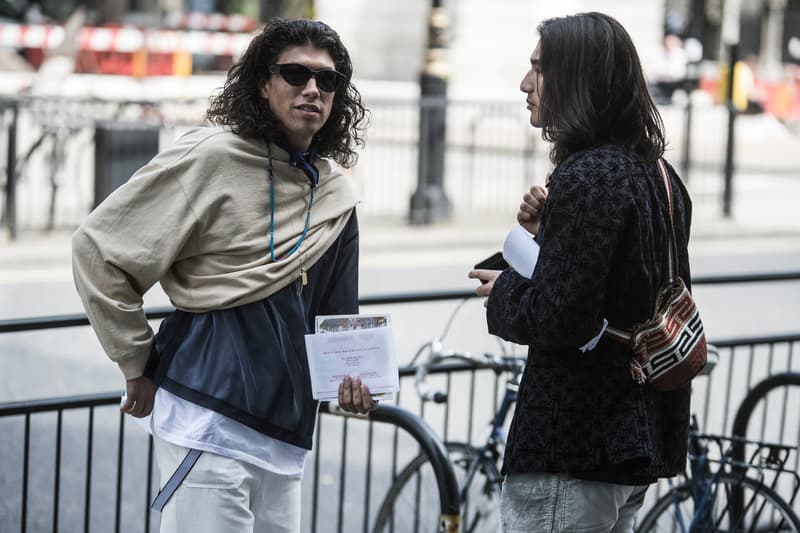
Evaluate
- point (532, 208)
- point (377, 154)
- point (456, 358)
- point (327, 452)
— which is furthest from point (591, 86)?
point (377, 154)

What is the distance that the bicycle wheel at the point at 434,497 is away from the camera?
463cm

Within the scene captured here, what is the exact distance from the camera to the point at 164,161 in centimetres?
301

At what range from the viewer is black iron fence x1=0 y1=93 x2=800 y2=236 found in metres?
12.6

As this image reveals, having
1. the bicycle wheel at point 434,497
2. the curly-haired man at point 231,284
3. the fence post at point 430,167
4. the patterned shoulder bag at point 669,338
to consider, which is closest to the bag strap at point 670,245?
the patterned shoulder bag at point 669,338

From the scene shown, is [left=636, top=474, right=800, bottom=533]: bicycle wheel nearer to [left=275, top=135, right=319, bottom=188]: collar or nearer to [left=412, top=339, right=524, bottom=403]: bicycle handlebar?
[left=412, top=339, right=524, bottom=403]: bicycle handlebar

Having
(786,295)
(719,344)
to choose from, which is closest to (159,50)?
(786,295)

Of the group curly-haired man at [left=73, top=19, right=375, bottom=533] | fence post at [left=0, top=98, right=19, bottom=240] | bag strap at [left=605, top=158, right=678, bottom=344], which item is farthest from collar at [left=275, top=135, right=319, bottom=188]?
fence post at [left=0, top=98, right=19, bottom=240]

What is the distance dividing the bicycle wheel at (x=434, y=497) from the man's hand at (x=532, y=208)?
5.86 feet

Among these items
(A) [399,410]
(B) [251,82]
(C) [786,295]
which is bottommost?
(C) [786,295]

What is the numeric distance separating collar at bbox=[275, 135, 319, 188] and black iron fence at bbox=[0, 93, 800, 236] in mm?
8929

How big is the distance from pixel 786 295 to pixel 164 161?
9.43 metres

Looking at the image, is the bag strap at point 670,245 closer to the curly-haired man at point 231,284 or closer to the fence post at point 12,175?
the curly-haired man at point 231,284

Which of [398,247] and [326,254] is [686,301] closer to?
[326,254]

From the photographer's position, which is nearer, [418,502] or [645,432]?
[645,432]
